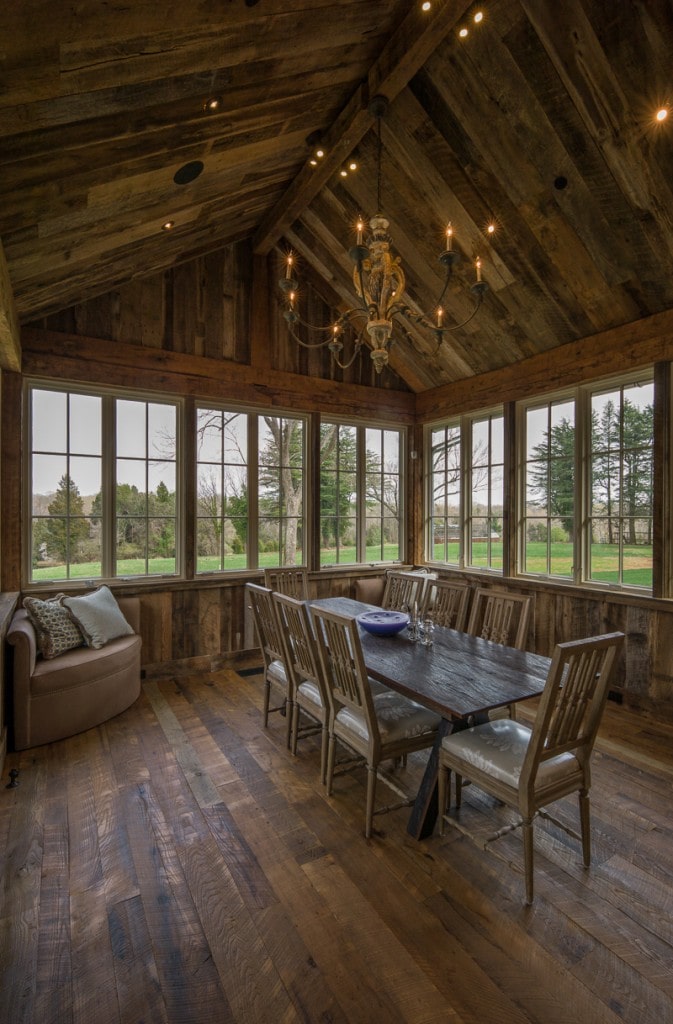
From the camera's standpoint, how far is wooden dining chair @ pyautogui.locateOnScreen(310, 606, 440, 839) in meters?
2.18

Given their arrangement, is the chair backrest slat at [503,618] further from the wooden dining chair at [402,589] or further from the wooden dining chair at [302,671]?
the wooden dining chair at [302,671]

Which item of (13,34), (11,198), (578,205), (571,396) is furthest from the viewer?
(571,396)

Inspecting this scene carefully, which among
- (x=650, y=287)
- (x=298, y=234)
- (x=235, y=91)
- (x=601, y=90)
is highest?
(x=298, y=234)

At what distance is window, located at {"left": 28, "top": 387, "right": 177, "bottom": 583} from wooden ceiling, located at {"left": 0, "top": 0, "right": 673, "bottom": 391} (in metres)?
0.90

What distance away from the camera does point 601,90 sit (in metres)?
2.61

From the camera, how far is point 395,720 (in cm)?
234

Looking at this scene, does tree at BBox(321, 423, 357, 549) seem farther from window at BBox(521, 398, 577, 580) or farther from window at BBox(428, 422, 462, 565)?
window at BBox(521, 398, 577, 580)

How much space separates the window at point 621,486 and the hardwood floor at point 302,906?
158cm

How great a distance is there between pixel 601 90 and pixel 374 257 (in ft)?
5.20

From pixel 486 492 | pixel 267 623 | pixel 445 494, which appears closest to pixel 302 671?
pixel 267 623

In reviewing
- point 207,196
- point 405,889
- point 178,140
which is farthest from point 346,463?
point 405,889

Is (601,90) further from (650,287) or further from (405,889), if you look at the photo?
(405,889)

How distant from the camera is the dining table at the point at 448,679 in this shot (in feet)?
6.69

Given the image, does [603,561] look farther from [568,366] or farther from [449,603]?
[568,366]
